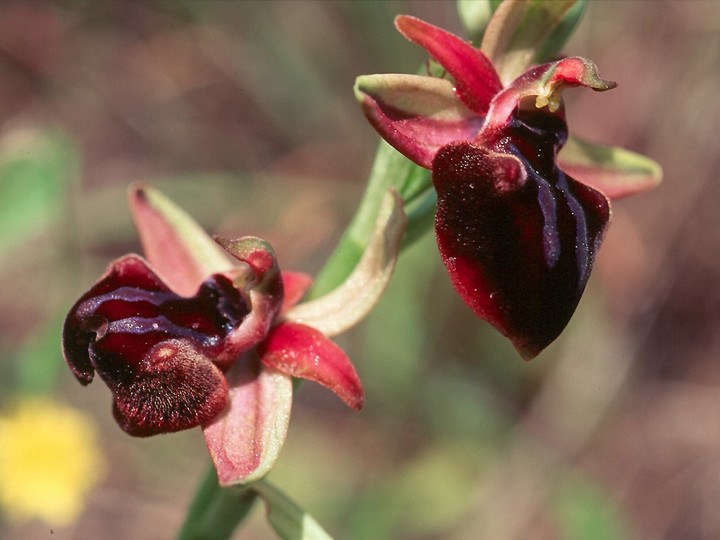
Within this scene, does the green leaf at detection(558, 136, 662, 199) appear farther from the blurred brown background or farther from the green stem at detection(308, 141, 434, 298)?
the blurred brown background

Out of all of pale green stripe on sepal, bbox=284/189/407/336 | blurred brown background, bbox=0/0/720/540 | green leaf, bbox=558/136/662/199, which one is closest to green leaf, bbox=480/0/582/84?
green leaf, bbox=558/136/662/199

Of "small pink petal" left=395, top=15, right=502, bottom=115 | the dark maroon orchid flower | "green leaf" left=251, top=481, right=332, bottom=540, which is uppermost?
"small pink petal" left=395, top=15, right=502, bottom=115

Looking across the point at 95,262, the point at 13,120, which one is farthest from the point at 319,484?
the point at 13,120

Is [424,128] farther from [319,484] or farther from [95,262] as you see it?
[95,262]

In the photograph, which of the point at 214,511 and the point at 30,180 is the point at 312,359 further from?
the point at 30,180

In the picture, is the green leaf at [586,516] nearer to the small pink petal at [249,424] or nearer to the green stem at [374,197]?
the green stem at [374,197]

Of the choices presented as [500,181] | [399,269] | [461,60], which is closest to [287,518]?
[500,181]
